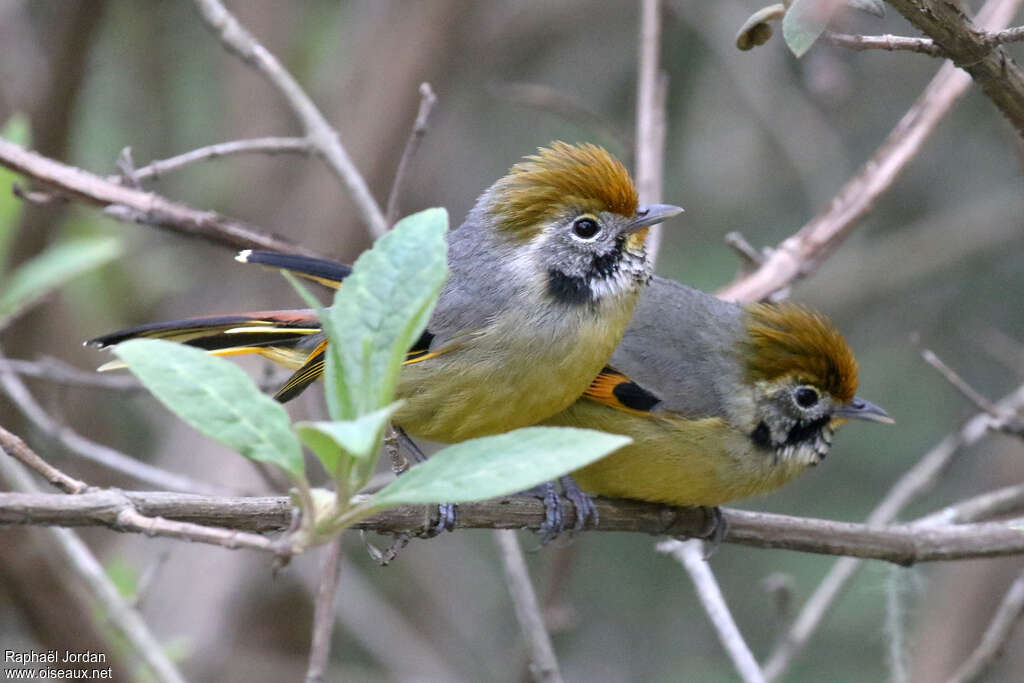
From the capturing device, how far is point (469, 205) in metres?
6.82

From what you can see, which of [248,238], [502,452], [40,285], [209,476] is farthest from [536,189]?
[209,476]

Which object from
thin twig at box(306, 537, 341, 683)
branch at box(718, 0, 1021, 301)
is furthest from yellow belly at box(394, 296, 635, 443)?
branch at box(718, 0, 1021, 301)

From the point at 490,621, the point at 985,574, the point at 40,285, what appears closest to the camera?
the point at 40,285

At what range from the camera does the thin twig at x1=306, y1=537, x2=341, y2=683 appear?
288 centimetres

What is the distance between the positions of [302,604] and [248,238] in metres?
2.95

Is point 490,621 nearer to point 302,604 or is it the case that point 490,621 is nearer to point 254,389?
point 302,604

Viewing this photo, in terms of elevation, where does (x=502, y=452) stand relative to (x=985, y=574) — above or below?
below

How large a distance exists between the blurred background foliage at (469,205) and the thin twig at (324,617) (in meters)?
2.51

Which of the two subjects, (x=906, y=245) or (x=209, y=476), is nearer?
(x=209, y=476)

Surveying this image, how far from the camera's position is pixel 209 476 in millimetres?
5469

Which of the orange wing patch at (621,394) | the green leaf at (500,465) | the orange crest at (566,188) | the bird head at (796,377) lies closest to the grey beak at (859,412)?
the bird head at (796,377)

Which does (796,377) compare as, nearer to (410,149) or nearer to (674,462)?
(674,462)

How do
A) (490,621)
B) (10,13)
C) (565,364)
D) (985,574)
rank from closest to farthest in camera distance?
1. (565,364)
2. (985,574)
3. (10,13)
4. (490,621)

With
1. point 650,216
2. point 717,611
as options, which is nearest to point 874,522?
point 717,611
